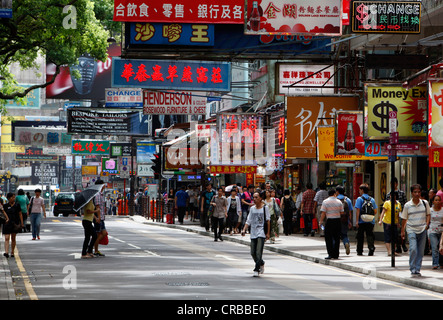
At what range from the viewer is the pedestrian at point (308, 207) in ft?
107

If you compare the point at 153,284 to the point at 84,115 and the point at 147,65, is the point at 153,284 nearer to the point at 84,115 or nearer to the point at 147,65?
the point at 147,65

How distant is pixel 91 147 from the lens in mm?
73250

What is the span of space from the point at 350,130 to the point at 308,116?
9.32ft

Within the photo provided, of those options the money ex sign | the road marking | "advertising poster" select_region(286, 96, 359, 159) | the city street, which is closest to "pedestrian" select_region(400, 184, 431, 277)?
the city street

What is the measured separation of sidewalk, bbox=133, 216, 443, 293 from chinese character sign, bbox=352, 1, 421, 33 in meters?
5.61

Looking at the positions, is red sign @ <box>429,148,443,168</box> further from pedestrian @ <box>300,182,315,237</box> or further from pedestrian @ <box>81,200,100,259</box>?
pedestrian @ <box>300,182,315,237</box>

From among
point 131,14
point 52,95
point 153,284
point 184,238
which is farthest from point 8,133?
point 153,284

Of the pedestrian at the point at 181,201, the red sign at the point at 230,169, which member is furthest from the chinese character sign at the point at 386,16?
the pedestrian at the point at 181,201

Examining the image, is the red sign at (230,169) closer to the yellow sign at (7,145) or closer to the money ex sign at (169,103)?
the money ex sign at (169,103)

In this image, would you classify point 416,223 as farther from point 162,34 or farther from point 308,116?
point 308,116

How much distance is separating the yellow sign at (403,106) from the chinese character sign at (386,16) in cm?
149

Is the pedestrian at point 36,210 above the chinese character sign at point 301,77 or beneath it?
beneath

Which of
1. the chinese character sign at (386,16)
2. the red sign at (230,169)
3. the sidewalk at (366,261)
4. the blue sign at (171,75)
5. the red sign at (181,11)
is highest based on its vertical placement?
the red sign at (181,11)

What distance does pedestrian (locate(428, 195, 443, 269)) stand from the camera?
19.0 metres
